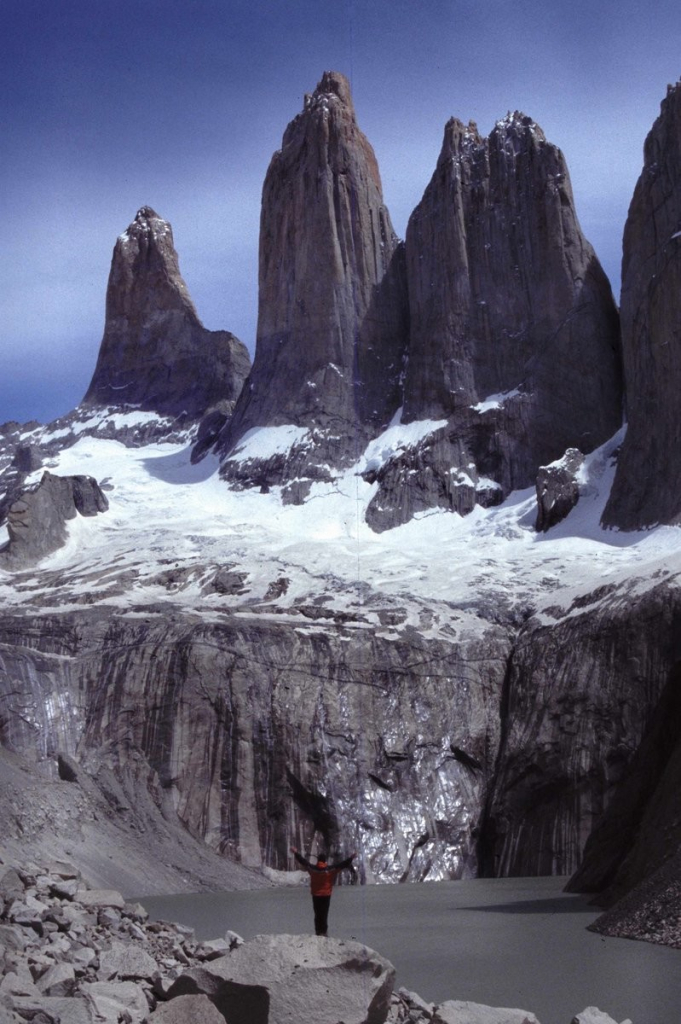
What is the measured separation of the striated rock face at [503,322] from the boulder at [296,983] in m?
63.2

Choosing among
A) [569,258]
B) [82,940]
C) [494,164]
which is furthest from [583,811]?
[494,164]

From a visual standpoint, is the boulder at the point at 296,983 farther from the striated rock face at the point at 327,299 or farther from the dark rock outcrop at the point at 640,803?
the striated rock face at the point at 327,299

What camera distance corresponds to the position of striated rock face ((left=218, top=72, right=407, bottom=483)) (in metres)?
84.2

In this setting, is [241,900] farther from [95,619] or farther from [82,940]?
[95,619]

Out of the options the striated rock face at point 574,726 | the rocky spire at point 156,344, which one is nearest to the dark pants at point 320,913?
the striated rock face at point 574,726

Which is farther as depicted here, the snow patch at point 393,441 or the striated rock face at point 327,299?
the striated rock face at point 327,299

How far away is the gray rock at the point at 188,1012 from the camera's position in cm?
1096

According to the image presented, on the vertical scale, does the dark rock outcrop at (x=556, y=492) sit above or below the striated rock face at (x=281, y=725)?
above

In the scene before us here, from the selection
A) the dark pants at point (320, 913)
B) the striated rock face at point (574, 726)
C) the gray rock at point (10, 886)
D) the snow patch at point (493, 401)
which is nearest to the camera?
the gray rock at point (10, 886)

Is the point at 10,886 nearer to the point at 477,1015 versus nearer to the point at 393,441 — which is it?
the point at 477,1015

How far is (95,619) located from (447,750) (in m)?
16.5

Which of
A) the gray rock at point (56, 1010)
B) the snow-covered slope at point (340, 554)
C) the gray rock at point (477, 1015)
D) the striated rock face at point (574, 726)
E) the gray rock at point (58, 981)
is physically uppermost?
the snow-covered slope at point (340, 554)

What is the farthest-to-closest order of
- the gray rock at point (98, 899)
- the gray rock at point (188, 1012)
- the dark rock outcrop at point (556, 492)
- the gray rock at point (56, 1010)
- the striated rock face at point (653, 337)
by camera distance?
the dark rock outcrop at point (556, 492)
the striated rock face at point (653, 337)
the gray rock at point (98, 899)
the gray rock at point (188, 1012)
the gray rock at point (56, 1010)

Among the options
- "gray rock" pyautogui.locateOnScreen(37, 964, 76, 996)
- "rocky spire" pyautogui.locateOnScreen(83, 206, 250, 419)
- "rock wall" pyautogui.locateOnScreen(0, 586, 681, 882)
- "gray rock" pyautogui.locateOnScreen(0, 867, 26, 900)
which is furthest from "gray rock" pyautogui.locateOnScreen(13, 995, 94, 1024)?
"rocky spire" pyautogui.locateOnScreen(83, 206, 250, 419)
